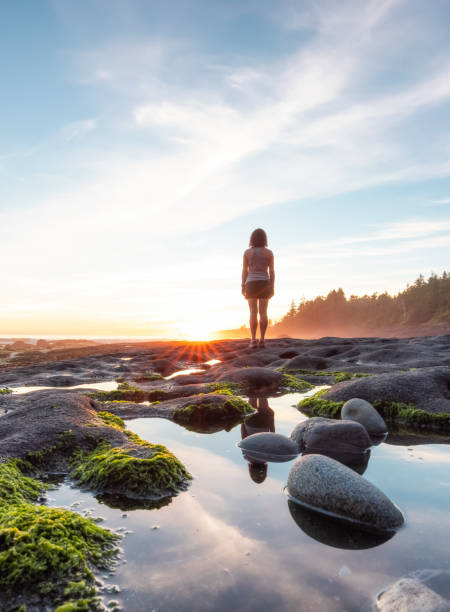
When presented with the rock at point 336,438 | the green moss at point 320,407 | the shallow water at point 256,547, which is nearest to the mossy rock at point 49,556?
the shallow water at point 256,547

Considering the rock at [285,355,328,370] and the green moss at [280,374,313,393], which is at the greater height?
the rock at [285,355,328,370]

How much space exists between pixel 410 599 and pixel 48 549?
153cm

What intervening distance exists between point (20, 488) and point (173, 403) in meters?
2.93

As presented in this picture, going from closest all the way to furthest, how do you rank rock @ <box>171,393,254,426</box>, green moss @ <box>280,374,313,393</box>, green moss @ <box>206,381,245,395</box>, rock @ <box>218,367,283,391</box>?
rock @ <box>171,393,254,426</box> < green moss @ <box>206,381,245,395</box> < green moss @ <box>280,374,313,393</box> < rock @ <box>218,367,283,391</box>

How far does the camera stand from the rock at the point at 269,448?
132 inches

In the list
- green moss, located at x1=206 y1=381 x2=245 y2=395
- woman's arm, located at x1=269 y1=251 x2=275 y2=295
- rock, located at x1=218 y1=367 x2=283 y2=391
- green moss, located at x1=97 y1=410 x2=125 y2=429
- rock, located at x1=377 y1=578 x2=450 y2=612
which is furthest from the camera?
woman's arm, located at x1=269 y1=251 x2=275 y2=295

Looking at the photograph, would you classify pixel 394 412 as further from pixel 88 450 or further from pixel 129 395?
pixel 129 395

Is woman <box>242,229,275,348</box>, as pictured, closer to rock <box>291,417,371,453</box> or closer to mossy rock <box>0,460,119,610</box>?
rock <box>291,417,371,453</box>

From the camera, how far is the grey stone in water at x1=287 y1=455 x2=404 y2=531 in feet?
7.25

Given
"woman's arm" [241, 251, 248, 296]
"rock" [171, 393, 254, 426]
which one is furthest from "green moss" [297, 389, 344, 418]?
"woman's arm" [241, 251, 248, 296]

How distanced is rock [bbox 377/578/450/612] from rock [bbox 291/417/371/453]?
1.90 meters

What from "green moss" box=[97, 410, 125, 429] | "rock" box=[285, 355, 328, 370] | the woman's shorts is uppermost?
the woman's shorts

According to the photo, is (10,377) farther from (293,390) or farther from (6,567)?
(6,567)

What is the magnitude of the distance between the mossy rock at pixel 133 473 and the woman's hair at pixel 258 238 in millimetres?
8795
